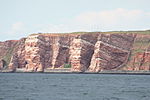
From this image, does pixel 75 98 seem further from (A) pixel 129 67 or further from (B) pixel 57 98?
(A) pixel 129 67

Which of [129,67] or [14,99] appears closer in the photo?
[14,99]

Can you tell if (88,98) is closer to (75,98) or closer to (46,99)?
(75,98)

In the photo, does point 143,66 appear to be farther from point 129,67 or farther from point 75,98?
point 75,98

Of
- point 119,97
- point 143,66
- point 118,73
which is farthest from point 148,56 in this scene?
point 119,97

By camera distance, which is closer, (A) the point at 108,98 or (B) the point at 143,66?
(A) the point at 108,98

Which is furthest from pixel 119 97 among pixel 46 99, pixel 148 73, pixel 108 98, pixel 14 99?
pixel 148 73

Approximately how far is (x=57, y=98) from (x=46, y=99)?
92.9 inches

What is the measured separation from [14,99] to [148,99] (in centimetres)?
2252

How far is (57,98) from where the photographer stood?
66188mm

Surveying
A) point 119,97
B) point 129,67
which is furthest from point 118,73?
Answer: point 119,97

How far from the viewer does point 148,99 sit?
65.1 m

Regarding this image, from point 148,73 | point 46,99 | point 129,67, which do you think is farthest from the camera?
point 129,67

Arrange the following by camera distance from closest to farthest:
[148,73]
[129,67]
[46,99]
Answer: [46,99] → [148,73] → [129,67]

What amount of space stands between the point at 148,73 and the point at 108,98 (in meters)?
124
